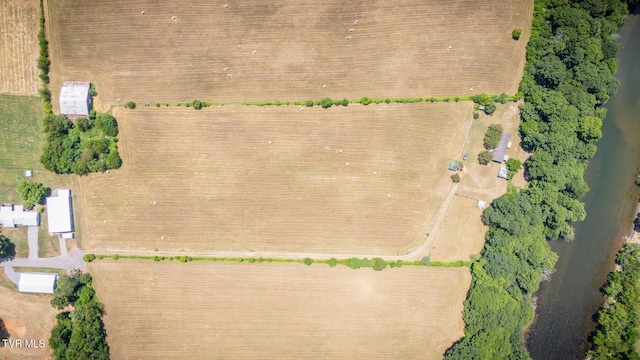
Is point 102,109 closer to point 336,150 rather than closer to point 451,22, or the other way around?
point 336,150

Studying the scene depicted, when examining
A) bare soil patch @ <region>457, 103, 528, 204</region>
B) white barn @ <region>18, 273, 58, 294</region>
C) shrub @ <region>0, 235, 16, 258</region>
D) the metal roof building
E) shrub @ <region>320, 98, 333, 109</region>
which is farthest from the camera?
bare soil patch @ <region>457, 103, 528, 204</region>

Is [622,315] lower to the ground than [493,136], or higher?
lower

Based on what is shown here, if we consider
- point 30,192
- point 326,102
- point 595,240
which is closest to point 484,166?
point 595,240

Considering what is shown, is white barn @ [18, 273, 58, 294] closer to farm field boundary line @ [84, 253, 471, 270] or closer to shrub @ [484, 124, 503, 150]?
farm field boundary line @ [84, 253, 471, 270]

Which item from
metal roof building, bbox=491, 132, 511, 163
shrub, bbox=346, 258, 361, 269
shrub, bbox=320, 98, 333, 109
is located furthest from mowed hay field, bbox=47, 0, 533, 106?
shrub, bbox=346, 258, 361, 269

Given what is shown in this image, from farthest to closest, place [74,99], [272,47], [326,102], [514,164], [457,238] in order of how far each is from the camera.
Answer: [457,238] → [514,164] → [272,47] → [326,102] → [74,99]

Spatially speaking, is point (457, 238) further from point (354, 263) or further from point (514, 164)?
point (354, 263)

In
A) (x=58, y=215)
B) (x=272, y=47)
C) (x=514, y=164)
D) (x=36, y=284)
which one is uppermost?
(x=272, y=47)

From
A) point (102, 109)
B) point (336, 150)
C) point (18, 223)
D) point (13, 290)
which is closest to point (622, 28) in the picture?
point (336, 150)
